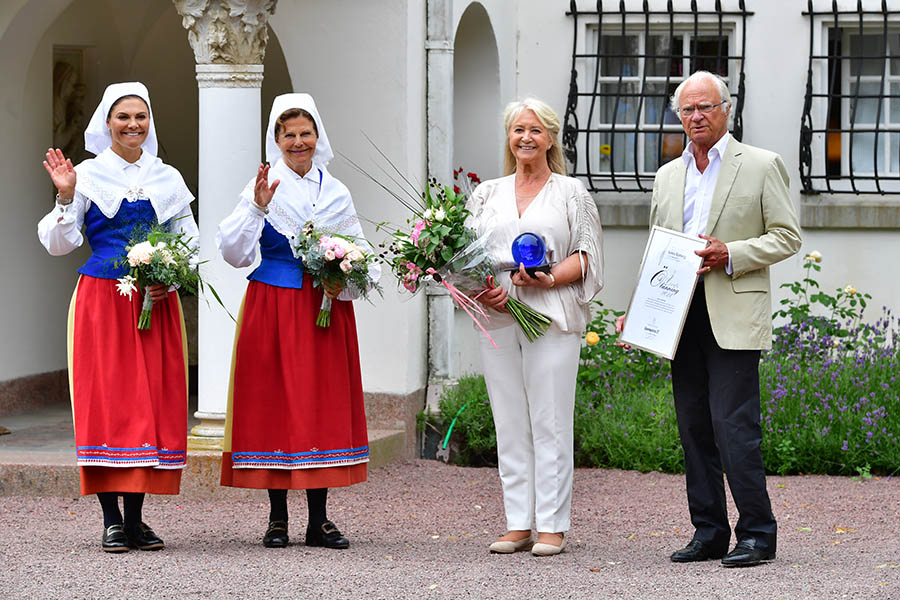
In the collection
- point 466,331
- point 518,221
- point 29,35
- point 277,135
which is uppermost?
point 29,35

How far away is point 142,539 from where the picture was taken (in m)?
6.05

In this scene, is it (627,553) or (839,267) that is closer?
(627,553)

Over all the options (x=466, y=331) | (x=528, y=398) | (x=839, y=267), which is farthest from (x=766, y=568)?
(x=839, y=267)

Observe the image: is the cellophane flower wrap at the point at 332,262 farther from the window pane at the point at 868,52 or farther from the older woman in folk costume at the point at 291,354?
the window pane at the point at 868,52

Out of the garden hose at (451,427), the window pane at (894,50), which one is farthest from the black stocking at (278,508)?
the window pane at (894,50)

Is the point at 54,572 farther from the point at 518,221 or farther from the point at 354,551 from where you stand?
the point at 518,221

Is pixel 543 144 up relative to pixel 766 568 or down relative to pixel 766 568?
up

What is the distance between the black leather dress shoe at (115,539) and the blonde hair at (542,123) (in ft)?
7.38

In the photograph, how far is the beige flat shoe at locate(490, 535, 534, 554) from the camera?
6.01 meters

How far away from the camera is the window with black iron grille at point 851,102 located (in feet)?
34.6

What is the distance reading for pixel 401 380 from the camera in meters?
8.77

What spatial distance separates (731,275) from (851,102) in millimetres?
5682

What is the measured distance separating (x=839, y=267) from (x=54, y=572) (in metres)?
6.71

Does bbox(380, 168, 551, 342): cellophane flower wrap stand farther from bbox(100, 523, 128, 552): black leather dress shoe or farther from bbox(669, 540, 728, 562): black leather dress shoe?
bbox(100, 523, 128, 552): black leather dress shoe
